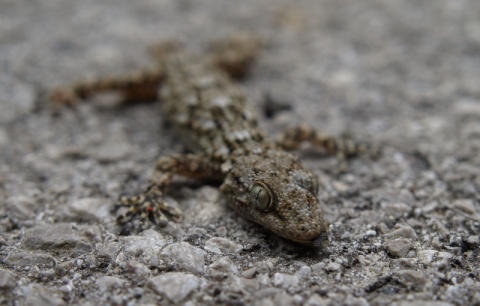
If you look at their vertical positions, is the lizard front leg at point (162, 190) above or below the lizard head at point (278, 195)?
below

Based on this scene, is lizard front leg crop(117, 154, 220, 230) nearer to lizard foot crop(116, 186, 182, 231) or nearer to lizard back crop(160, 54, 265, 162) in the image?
lizard foot crop(116, 186, 182, 231)

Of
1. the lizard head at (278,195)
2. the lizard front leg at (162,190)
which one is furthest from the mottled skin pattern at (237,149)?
the lizard front leg at (162,190)

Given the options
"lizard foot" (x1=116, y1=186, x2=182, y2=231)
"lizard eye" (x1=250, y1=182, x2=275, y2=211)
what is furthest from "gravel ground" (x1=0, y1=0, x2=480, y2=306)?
"lizard eye" (x1=250, y1=182, x2=275, y2=211)

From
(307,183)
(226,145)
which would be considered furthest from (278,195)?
(226,145)

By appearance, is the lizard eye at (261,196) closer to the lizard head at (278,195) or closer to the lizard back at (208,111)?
the lizard head at (278,195)

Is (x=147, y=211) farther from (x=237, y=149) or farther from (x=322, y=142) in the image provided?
(x=322, y=142)
